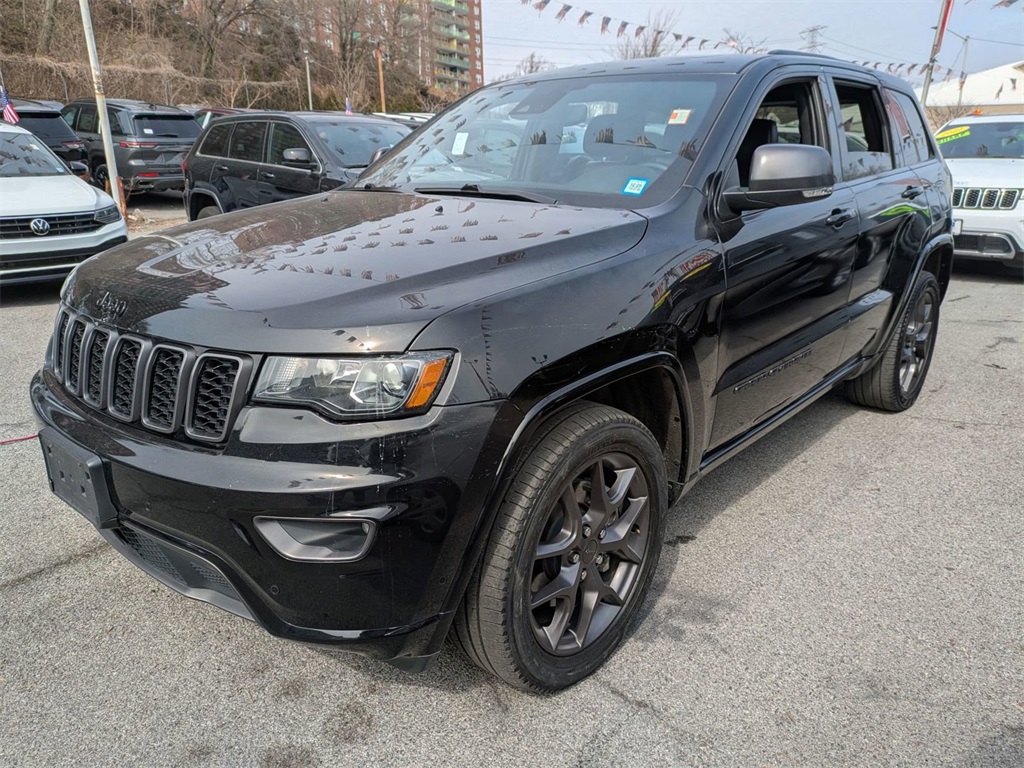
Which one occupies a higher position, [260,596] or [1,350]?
[260,596]

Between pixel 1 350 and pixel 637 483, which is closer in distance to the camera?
pixel 637 483

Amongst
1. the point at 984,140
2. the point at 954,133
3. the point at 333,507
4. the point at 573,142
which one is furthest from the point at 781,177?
the point at 954,133

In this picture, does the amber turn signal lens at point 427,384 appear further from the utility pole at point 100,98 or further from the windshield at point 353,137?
the utility pole at point 100,98

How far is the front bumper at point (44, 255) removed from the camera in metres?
6.71

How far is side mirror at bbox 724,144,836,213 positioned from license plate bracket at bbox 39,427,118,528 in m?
2.13

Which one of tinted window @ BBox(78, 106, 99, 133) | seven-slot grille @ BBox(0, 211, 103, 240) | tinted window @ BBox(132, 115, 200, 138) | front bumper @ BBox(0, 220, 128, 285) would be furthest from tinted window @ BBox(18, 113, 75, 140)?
front bumper @ BBox(0, 220, 128, 285)

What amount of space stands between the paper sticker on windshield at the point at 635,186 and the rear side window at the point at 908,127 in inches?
85.8

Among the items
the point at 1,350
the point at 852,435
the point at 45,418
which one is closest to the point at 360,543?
the point at 45,418

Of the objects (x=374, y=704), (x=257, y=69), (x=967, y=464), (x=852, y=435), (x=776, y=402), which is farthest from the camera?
(x=257, y=69)

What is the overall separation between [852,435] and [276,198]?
5.96 metres

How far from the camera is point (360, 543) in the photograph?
1744 mm

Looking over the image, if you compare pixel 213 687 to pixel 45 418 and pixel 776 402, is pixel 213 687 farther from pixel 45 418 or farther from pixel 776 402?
pixel 776 402

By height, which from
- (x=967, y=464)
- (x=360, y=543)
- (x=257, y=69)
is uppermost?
(x=257, y=69)

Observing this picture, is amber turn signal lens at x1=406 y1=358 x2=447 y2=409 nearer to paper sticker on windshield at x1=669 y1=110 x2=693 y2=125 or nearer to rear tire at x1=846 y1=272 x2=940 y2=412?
paper sticker on windshield at x1=669 y1=110 x2=693 y2=125
